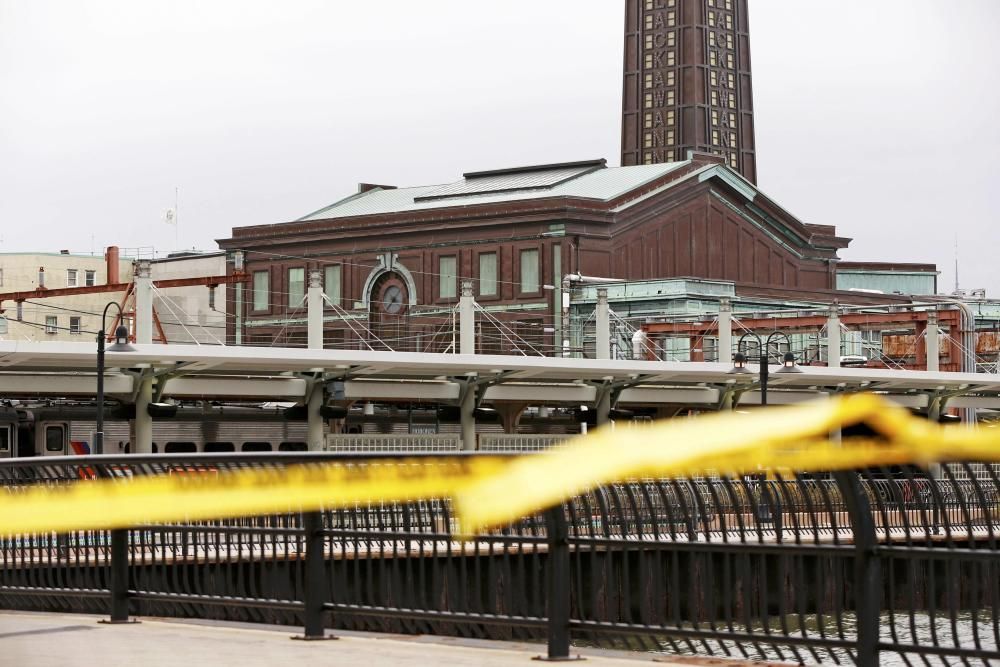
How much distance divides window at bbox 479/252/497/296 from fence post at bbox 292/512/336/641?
78.2m

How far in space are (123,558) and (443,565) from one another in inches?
129

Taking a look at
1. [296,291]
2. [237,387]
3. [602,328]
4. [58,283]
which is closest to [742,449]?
[237,387]

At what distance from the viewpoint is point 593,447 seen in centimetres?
777

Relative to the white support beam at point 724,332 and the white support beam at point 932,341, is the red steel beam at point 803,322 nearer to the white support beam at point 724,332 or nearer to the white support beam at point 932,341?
the white support beam at point 932,341

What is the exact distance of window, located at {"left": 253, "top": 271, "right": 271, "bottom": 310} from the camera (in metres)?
97.4

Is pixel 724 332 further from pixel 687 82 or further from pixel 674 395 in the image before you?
pixel 687 82

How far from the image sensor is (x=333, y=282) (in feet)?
314

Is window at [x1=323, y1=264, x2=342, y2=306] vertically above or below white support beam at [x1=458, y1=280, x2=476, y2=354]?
above

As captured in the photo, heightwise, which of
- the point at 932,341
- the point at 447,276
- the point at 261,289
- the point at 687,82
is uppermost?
the point at 687,82

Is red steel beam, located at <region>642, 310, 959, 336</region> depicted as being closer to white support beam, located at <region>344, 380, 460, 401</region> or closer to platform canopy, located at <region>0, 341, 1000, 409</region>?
platform canopy, located at <region>0, 341, 1000, 409</region>

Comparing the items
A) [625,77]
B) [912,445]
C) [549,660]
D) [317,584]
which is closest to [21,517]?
[317,584]

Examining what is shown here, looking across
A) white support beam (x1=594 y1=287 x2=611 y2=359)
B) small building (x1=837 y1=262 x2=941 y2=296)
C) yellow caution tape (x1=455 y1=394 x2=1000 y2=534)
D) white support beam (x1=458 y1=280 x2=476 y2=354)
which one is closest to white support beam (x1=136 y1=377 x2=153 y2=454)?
white support beam (x1=458 y1=280 x2=476 y2=354)

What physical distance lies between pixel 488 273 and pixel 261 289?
48.9 feet

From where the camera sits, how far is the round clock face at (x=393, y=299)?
305 feet
